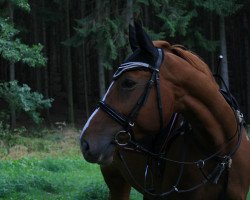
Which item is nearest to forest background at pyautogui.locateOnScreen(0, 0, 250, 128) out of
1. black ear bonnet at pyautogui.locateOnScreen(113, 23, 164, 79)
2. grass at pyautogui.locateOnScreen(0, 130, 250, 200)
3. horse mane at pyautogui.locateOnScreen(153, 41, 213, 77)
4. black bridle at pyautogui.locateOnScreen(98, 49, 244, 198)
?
grass at pyautogui.locateOnScreen(0, 130, 250, 200)

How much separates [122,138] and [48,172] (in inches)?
340

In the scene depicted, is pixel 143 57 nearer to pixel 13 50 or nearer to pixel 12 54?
pixel 12 54

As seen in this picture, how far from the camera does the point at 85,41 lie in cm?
2211

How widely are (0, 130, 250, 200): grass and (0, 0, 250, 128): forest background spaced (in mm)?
1330

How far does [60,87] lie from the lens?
3709 centimetres

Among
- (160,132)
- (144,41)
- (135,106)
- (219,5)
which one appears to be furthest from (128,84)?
(219,5)

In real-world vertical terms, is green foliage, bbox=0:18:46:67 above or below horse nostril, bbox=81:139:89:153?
above

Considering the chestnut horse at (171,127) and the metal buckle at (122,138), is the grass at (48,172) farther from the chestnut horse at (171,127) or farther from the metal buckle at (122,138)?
the metal buckle at (122,138)

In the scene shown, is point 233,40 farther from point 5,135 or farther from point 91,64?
point 5,135

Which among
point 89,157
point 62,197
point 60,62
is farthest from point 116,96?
point 60,62

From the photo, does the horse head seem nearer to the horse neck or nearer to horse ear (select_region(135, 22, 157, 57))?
horse ear (select_region(135, 22, 157, 57))

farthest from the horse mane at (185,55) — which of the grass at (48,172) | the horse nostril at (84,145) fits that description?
the grass at (48,172)

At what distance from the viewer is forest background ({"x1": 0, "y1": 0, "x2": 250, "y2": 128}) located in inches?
669

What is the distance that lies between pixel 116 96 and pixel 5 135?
14.9 m
